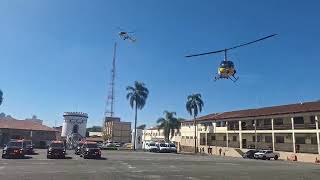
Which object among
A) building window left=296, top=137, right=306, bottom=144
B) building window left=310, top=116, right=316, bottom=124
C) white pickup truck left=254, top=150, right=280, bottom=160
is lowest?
white pickup truck left=254, top=150, right=280, bottom=160

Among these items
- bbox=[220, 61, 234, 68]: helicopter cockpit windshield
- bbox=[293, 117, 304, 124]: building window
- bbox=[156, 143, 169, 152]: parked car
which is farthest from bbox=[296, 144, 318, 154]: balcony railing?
bbox=[220, 61, 234, 68]: helicopter cockpit windshield

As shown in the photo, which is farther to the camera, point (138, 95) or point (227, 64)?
point (138, 95)

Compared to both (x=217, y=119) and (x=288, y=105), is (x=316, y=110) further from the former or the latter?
(x=217, y=119)

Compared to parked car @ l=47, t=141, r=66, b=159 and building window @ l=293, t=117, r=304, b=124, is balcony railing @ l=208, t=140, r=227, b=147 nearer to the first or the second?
building window @ l=293, t=117, r=304, b=124

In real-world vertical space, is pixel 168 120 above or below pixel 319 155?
above

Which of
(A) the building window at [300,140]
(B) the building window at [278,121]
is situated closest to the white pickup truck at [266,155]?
(A) the building window at [300,140]

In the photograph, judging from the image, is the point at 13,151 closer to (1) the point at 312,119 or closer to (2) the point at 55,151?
(2) the point at 55,151

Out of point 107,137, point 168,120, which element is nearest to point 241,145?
point 168,120

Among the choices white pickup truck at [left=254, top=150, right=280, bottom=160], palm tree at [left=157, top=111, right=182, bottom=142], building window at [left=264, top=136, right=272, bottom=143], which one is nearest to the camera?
white pickup truck at [left=254, top=150, right=280, bottom=160]

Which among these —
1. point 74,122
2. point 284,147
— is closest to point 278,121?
point 284,147

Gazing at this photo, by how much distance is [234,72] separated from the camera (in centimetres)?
2623

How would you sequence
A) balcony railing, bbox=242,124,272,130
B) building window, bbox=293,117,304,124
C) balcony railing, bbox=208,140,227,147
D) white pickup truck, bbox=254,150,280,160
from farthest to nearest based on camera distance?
balcony railing, bbox=208,140,227,147 < balcony railing, bbox=242,124,272,130 < building window, bbox=293,117,304,124 < white pickup truck, bbox=254,150,280,160

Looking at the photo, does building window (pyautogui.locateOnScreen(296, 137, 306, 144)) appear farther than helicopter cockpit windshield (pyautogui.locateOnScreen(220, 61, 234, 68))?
Yes

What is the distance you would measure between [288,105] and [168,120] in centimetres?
3492
